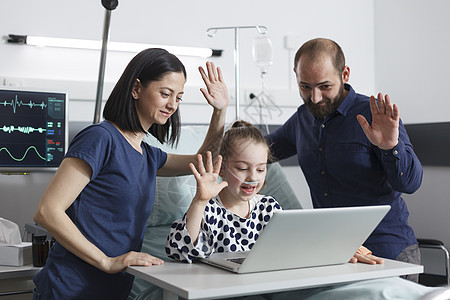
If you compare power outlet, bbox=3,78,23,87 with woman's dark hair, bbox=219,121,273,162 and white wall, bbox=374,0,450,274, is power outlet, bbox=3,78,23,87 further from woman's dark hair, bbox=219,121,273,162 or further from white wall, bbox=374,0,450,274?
white wall, bbox=374,0,450,274

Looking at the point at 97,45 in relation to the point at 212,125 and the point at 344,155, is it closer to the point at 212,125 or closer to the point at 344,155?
the point at 212,125

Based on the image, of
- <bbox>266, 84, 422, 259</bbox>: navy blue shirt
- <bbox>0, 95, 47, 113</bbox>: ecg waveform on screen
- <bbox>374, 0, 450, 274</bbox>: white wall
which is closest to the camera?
<bbox>266, 84, 422, 259</bbox>: navy blue shirt

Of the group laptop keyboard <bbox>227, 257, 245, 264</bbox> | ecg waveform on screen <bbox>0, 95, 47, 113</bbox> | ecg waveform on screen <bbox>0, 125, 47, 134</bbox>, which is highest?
ecg waveform on screen <bbox>0, 95, 47, 113</bbox>

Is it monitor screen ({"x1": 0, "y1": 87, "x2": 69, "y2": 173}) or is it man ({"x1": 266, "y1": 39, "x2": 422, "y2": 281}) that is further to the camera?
monitor screen ({"x1": 0, "y1": 87, "x2": 69, "y2": 173})

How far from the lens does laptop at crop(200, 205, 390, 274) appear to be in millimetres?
1269

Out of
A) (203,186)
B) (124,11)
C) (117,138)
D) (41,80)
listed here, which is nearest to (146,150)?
(117,138)

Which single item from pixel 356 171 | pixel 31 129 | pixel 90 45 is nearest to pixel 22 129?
pixel 31 129

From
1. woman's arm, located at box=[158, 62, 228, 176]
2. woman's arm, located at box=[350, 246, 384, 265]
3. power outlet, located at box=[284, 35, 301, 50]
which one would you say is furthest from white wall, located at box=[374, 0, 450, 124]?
A: woman's arm, located at box=[350, 246, 384, 265]

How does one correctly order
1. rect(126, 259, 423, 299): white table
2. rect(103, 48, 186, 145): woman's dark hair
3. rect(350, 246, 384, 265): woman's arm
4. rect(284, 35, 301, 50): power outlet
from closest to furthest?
1. rect(126, 259, 423, 299): white table
2. rect(350, 246, 384, 265): woman's arm
3. rect(103, 48, 186, 145): woman's dark hair
4. rect(284, 35, 301, 50): power outlet

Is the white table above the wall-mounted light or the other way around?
the other way around

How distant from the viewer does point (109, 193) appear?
1.58m

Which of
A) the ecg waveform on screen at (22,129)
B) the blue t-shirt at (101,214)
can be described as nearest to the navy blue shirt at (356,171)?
the blue t-shirt at (101,214)

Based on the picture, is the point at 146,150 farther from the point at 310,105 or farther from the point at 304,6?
the point at 304,6

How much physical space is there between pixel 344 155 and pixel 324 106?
0.20m
